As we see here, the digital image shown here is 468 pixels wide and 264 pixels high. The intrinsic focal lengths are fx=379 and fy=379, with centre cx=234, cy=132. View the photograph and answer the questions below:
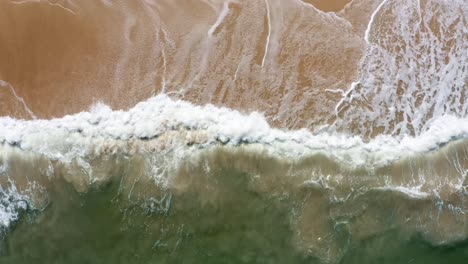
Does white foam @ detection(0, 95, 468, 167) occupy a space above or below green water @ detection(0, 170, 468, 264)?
above

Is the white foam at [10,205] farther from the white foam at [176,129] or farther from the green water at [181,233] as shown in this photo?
the white foam at [176,129]

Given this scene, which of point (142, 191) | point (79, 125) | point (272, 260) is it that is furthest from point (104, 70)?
point (272, 260)

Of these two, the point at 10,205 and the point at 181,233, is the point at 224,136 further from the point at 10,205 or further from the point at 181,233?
the point at 10,205

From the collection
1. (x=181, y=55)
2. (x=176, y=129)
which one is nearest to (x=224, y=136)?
(x=176, y=129)

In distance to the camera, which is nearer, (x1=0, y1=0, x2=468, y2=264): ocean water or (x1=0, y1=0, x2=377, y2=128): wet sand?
(x1=0, y1=0, x2=468, y2=264): ocean water

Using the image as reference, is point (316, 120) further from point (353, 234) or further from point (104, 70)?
point (104, 70)

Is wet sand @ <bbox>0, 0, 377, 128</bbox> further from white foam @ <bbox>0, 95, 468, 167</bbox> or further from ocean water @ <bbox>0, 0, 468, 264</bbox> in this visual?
white foam @ <bbox>0, 95, 468, 167</bbox>

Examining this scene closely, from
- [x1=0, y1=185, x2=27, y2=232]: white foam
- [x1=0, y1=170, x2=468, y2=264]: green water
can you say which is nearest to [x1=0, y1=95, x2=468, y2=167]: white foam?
[x1=0, y1=170, x2=468, y2=264]: green water

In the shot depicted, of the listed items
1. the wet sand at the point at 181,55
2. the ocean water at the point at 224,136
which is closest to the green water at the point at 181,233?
the ocean water at the point at 224,136
